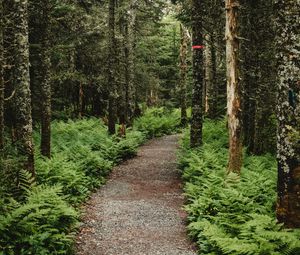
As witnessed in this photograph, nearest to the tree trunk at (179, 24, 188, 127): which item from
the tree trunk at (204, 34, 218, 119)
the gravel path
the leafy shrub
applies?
the tree trunk at (204, 34, 218, 119)

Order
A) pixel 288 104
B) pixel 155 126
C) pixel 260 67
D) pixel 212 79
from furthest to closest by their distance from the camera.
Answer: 1. pixel 155 126
2. pixel 212 79
3. pixel 260 67
4. pixel 288 104

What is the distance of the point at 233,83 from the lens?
33.8 ft

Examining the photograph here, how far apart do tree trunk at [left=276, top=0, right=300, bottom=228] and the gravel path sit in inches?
94.6

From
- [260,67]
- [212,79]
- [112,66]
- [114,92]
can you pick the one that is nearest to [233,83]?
[260,67]

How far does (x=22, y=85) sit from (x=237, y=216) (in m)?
5.86

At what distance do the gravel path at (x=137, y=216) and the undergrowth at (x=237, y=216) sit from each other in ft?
2.08

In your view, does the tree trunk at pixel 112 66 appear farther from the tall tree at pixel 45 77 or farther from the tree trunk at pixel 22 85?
the tree trunk at pixel 22 85

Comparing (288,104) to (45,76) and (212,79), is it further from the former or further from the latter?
(212,79)

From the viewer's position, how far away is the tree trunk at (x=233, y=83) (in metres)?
10.1

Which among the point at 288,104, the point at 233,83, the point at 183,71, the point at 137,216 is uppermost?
the point at 183,71

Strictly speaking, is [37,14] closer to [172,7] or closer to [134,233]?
[134,233]

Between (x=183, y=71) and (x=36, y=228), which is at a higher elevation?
(x=183, y=71)

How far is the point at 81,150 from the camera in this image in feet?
46.6

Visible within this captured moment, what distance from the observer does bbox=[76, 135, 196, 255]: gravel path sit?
7.94m
